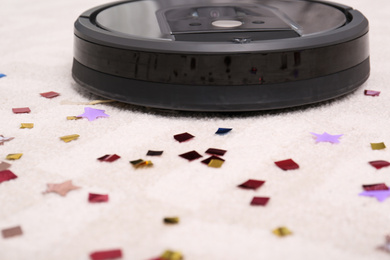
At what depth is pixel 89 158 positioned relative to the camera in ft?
3.49

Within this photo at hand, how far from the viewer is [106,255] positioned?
0.75 meters

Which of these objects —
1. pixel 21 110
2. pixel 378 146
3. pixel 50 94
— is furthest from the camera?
pixel 50 94

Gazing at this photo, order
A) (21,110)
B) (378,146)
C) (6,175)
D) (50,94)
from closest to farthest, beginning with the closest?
(6,175) → (378,146) → (21,110) → (50,94)

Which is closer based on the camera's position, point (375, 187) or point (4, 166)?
point (375, 187)

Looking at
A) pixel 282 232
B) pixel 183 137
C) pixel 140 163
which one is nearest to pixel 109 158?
pixel 140 163

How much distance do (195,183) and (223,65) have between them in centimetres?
34

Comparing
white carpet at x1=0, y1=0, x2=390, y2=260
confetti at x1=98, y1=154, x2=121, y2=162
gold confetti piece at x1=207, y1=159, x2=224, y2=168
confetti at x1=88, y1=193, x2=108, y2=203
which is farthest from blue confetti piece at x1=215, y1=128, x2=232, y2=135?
confetti at x1=88, y1=193, x2=108, y2=203

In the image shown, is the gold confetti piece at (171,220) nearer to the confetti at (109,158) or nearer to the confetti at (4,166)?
the confetti at (109,158)

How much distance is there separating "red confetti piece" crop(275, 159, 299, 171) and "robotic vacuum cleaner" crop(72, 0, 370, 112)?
226 millimetres

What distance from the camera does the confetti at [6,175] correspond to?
0.98 m

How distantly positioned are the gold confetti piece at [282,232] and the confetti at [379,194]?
0.62ft

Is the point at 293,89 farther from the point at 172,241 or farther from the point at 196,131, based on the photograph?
the point at 172,241

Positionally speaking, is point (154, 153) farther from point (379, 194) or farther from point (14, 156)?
point (379, 194)

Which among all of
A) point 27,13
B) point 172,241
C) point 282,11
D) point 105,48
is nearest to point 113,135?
point 105,48
